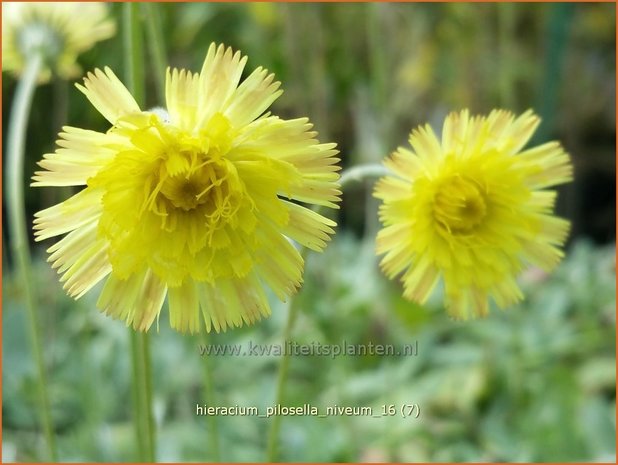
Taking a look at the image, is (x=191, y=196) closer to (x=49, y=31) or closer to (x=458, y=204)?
(x=458, y=204)

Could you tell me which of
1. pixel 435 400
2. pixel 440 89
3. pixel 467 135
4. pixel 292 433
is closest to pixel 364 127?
pixel 440 89

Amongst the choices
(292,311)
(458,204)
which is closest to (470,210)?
(458,204)

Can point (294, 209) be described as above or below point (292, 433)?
above

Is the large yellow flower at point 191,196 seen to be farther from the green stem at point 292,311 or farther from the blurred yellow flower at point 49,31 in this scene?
the blurred yellow flower at point 49,31

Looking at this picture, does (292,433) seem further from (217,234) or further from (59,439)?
(217,234)

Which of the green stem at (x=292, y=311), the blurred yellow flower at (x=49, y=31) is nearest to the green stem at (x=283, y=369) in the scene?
the green stem at (x=292, y=311)

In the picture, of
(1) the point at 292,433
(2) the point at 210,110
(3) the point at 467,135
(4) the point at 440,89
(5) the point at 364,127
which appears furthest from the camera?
(4) the point at 440,89
